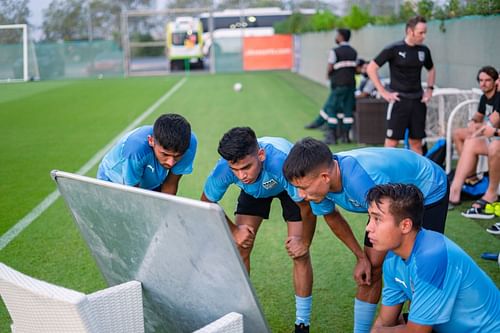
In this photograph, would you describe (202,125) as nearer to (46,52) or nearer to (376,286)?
(376,286)

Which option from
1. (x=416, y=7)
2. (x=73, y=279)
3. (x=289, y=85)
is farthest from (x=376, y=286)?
(x=289, y=85)

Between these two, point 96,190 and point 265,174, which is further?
point 265,174

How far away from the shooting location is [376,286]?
4.00m

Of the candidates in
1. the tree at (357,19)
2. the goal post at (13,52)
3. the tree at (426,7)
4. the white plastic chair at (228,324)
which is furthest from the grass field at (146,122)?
the tree at (426,7)

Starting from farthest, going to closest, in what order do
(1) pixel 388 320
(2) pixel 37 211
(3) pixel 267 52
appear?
(3) pixel 267 52 < (2) pixel 37 211 < (1) pixel 388 320

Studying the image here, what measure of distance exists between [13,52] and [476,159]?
19.3m

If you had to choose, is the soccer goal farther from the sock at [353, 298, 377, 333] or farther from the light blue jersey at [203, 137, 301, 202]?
the sock at [353, 298, 377, 333]

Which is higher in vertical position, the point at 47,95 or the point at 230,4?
the point at 230,4

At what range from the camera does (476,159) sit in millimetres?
7266

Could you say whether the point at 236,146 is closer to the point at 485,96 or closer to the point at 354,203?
the point at 354,203

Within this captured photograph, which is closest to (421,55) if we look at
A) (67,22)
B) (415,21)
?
(415,21)

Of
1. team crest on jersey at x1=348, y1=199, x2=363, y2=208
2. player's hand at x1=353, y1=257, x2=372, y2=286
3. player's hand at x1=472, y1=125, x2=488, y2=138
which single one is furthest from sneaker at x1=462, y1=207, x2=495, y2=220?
team crest on jersey at x1=348, y1=199, x2=363, y2=208

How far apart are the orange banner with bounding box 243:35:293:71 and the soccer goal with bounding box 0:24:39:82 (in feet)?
38.9

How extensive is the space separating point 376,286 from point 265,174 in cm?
Answer: 94
